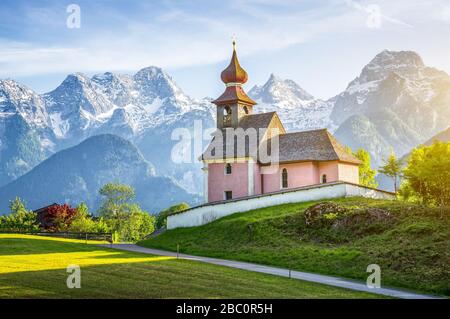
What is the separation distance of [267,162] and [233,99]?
8.58 metres

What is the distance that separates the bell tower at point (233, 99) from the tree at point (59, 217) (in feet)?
85.1

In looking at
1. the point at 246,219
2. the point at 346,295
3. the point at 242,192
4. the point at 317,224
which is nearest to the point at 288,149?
the point at 242,192

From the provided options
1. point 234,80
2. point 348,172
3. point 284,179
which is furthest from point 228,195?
point 234,80

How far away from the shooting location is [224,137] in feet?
192

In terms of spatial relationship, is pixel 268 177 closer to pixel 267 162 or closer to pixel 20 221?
pixel 267 162

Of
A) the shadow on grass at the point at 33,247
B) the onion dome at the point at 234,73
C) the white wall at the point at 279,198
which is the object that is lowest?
the shadow on grass at the point at 33,247

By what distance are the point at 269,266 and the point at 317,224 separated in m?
7.28

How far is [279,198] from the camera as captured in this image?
4750 centimetres

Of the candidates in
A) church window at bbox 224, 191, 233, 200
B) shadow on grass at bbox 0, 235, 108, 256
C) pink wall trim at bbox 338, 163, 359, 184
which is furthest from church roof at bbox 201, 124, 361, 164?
shadow on grass at bbox 0, 235, 108, 256

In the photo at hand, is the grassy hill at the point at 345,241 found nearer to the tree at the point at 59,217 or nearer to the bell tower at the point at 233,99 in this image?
the bell tower at the point at 233,99

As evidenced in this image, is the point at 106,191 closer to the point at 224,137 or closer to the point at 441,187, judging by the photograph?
the point at 224,137

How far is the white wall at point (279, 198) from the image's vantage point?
4650 centimetres

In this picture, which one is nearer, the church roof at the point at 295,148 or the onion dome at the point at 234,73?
the church roof at the point at 295,148

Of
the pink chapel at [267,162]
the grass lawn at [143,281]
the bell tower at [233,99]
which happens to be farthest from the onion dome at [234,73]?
the grass lawn at [143,281]
